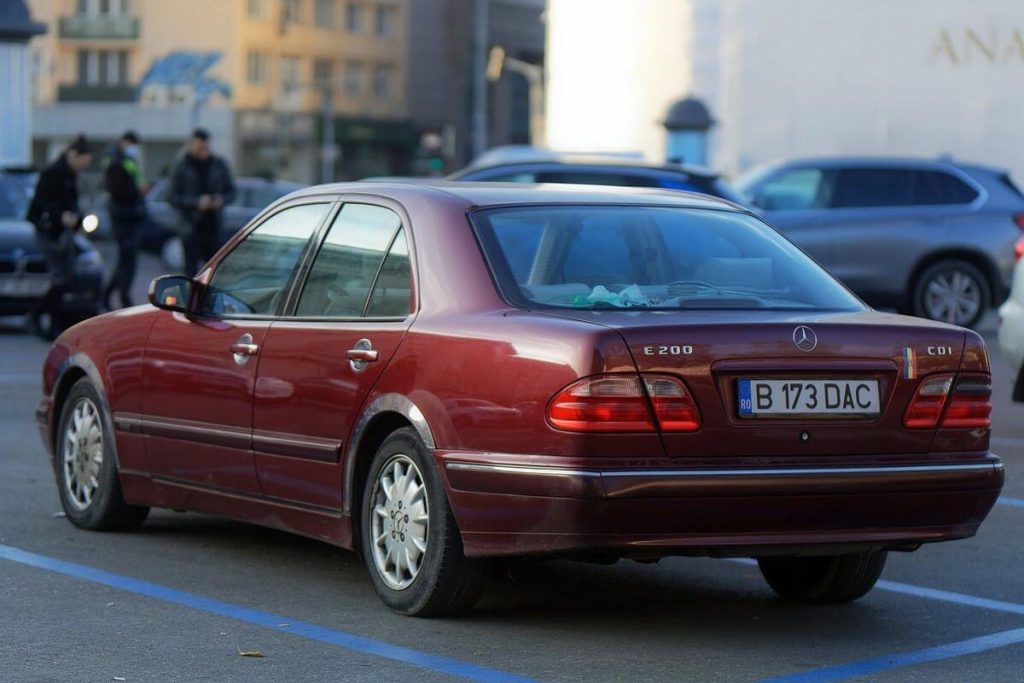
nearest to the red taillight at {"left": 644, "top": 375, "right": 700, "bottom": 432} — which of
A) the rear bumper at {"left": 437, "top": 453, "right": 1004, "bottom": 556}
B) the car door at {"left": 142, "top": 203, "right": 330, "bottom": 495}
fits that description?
the rear bumper at {"left": 437, "top": 453, "right": 1004, "bottom": 556}

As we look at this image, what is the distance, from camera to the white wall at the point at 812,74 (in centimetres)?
3256

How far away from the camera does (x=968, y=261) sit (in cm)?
2109

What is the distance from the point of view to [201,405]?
7406 millimetres

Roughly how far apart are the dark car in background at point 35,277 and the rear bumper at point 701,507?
505 inches

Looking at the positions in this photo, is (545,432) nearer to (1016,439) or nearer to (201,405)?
(201,405)

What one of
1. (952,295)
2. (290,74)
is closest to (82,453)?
(952,295)

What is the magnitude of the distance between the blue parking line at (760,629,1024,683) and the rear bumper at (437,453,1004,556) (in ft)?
1.07

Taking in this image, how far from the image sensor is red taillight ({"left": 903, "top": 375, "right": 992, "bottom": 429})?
20.2ft

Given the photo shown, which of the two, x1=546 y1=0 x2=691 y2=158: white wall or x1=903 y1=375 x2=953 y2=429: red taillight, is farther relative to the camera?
x1=546 y1=0 x2=691 y2=158: white wall

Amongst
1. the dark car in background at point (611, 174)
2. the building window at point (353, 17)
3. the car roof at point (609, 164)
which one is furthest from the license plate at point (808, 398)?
the building window at point (353, 17)

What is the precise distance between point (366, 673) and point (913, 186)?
648 inches

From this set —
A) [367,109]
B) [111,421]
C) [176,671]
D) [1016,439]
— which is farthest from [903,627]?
[367,109]

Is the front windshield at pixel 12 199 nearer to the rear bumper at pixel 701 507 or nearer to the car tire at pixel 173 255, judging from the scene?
the car tire at pixel 173 255

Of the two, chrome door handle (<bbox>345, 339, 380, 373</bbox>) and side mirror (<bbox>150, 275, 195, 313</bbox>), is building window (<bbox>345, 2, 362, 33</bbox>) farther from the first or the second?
chrome door handle (<bbox>345, 339, 380, 373</bbox>)
